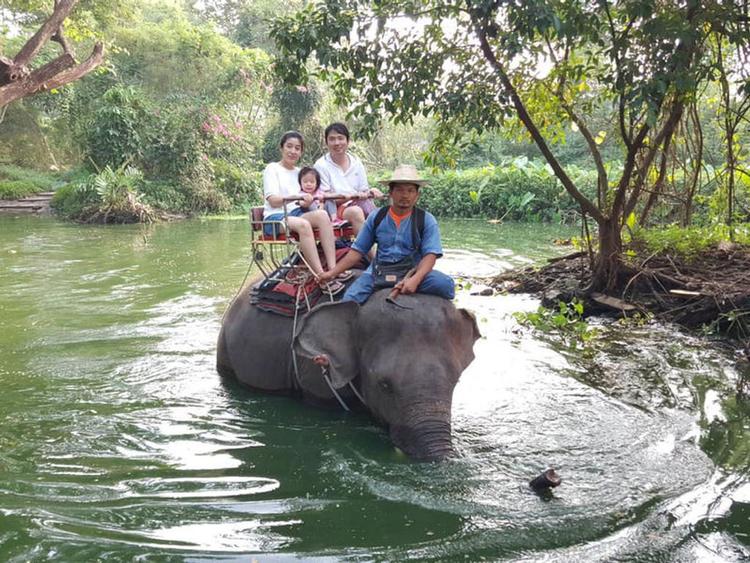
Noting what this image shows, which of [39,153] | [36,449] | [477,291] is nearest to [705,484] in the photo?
[36,449]

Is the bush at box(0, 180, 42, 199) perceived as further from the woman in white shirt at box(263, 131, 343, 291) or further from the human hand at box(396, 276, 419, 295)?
the human hand at box(396, 276, 419, 295)

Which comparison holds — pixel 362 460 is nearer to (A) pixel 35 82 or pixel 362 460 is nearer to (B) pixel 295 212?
(B) pixel 295 212

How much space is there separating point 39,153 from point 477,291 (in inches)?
1090

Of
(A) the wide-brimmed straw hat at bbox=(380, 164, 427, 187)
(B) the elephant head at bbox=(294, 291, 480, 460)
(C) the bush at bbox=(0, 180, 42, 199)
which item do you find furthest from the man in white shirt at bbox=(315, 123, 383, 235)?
(C) the bush at bbox=(0, 180, 42, 199)

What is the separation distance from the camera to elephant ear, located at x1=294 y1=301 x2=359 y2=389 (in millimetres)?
4562

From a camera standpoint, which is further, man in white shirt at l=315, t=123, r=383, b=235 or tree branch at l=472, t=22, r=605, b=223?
tree branch at l=472, t=22, r=605, b=223

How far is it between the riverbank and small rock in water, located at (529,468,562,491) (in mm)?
3951

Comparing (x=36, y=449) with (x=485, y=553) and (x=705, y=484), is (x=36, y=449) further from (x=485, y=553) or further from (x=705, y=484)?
(x=705, y=484)

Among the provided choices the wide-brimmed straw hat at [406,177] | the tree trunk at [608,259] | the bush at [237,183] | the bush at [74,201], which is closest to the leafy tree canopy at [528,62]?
the tree trunk at [608,259]

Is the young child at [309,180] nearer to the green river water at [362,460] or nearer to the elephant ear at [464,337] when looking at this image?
the green river water at [362,460]

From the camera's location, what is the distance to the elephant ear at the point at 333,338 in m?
4.56

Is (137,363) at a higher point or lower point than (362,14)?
lower

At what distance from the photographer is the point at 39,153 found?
105ft

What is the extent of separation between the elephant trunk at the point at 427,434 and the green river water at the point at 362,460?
0.38ft
